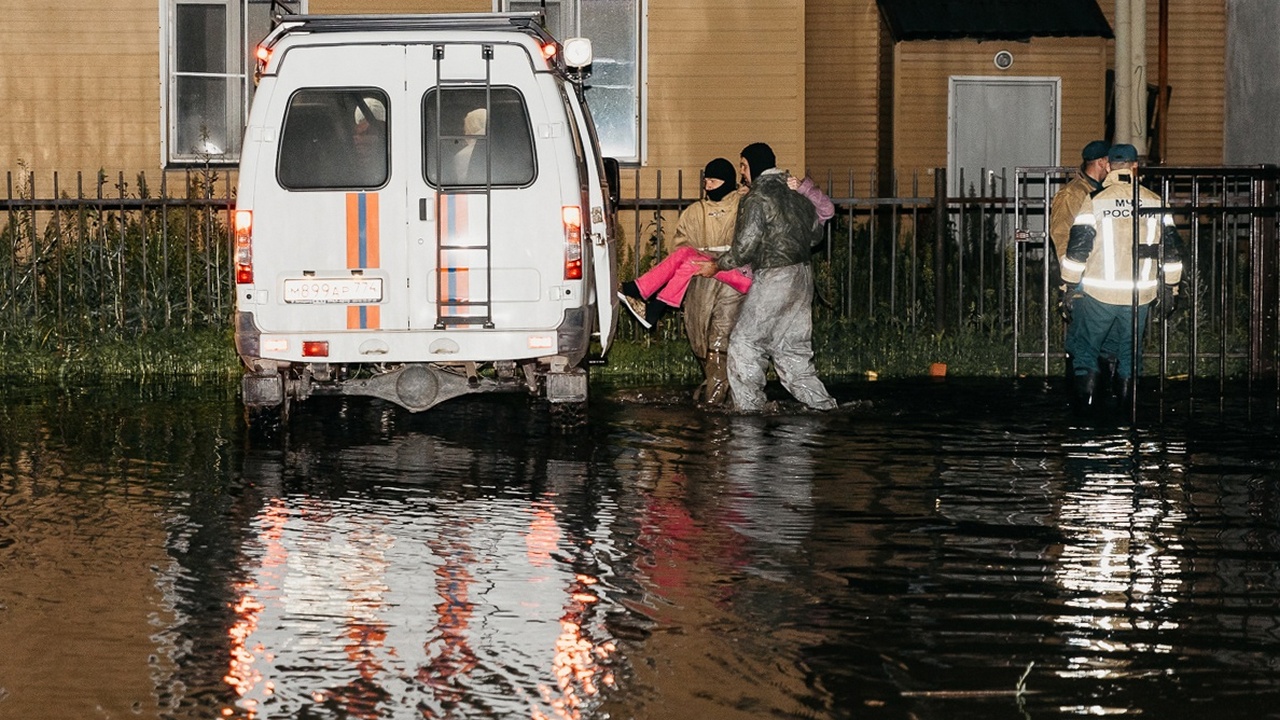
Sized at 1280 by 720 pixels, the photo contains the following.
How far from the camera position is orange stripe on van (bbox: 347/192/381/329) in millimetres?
11469

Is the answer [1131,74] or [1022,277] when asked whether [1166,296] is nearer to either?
[1131,74]

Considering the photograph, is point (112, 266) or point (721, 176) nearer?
point (721, 176)

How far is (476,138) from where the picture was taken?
451 inches

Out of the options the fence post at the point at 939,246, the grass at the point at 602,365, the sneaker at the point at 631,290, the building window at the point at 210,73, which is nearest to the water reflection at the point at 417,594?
the sneaker at the point at 631,290

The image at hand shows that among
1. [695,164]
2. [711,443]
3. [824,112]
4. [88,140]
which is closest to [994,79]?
[824,112]

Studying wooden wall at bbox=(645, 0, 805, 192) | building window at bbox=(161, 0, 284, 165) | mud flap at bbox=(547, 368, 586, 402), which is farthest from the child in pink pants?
building window at bbox=(161, 0, 284, 165)

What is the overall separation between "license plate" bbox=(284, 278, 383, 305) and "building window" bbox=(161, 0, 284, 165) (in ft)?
27.2

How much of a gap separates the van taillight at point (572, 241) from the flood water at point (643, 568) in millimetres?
981

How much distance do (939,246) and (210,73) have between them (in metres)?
6.99

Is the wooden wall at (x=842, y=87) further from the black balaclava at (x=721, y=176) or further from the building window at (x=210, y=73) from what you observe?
the black balaclava at (x=721, y=176)

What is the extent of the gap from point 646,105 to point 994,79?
714cm

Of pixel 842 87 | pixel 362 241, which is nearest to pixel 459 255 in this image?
pixel 362 241

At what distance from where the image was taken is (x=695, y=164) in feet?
63.5

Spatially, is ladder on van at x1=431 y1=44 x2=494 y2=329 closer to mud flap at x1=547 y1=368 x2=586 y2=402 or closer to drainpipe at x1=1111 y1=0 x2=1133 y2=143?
mud flap at x1=547 y1=368 x2=586 y2=402
